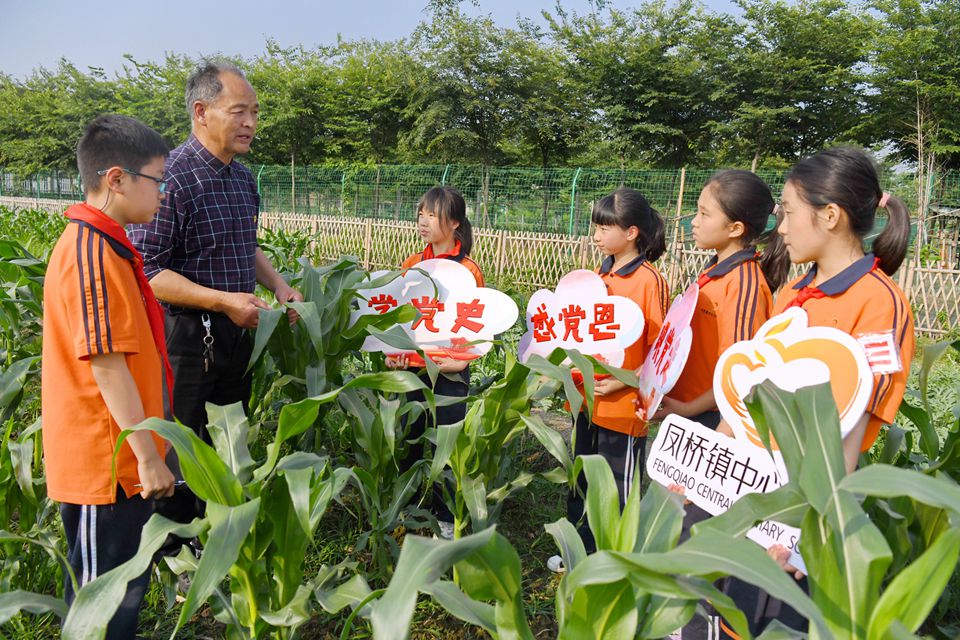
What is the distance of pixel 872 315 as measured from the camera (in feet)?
4.42

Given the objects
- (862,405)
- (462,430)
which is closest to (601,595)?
(862,405)

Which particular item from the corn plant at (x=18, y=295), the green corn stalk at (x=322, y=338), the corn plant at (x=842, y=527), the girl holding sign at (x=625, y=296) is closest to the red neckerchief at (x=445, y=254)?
the green corn stalk at (x=322, y=338)

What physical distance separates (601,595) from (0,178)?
3095 cm

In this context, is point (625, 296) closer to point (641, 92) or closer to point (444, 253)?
point (444, 253)

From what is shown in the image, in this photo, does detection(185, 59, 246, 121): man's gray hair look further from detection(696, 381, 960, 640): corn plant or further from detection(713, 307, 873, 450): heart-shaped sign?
detection(696, 381, 960, 640): corn plant

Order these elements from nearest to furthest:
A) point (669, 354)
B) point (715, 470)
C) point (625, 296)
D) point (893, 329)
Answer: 1. point (893, 329)
2. point (715, 470)
3. point (669, 354)
4. point (625, 296)

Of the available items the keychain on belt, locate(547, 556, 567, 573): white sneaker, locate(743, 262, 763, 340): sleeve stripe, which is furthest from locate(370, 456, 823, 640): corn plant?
the keychain on belt

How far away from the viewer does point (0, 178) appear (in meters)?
25.4

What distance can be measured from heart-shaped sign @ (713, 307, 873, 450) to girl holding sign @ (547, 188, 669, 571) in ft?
1.95

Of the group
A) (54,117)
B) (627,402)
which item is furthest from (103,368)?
(54,117)

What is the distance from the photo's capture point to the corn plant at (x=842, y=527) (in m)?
0.76

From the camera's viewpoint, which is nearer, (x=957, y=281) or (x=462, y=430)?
(x=462, y=430)

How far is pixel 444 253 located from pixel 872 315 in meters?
1.52

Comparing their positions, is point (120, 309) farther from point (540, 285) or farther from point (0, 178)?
point (0, 178)
